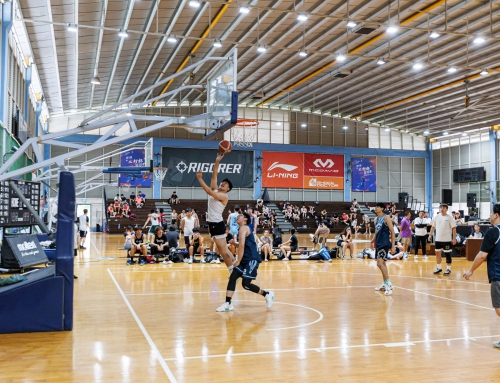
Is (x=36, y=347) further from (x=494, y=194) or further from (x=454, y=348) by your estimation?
(x=494, y=194)

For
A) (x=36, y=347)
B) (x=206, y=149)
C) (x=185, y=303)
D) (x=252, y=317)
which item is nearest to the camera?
(x=36, y=347)

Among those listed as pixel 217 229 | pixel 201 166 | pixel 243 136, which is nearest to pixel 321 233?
pixel 217 229

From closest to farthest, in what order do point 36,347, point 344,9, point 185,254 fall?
point 36,347
point 185,254
point 344,9

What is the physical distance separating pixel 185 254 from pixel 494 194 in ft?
68.3

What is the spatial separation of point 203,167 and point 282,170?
6376 mm

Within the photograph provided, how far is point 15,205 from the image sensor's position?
13.0 metres

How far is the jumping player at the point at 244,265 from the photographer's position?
7.80 metres

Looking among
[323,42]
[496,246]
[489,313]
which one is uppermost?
[323,42]

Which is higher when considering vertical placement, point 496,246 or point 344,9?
point 344,9

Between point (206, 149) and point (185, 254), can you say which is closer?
point (185, 254)

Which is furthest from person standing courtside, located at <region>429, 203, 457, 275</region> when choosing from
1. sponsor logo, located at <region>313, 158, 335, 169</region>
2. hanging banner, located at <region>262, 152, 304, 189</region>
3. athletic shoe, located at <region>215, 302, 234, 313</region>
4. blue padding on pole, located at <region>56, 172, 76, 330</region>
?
sponsor logo, located at <region>313, 158, 335, 169</region>

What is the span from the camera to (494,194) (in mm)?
29297

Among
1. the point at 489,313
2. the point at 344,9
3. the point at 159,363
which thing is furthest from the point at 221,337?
the point at 344,9

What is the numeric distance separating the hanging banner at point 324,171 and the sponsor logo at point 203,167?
582 cm
